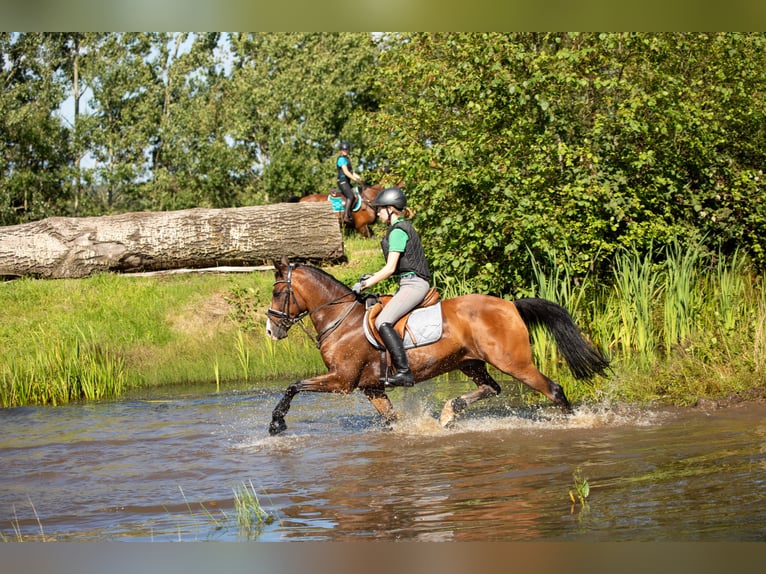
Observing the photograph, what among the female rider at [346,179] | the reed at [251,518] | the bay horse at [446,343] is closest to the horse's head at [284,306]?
the bay horse at [446,343]

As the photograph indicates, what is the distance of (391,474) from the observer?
757cm

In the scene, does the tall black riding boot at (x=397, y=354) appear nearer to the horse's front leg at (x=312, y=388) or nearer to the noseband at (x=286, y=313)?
the horse's front leg at (x=312, y=388)

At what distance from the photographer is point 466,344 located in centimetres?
952

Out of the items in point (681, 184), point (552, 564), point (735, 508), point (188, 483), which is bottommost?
point (188, 483)

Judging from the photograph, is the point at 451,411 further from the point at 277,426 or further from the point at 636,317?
the point at 636,317

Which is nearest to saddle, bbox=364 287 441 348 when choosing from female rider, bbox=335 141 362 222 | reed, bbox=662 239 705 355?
reed, bbox=662 239 705 355

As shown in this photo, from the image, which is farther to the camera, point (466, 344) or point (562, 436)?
point (466, 344)

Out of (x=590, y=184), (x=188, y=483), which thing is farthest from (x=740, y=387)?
(x=188, y=483)

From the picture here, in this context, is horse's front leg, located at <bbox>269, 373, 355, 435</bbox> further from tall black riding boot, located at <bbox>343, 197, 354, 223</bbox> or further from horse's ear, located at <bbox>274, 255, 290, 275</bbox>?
tall black riding boot, located at <bbox>343, 197, 354, 223</bbox>

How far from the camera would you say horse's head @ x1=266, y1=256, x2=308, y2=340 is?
9.74m

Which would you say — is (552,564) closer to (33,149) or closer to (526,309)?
(526,309)

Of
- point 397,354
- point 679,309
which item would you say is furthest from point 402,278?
point 679,309

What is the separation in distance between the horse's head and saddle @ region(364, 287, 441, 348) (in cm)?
75
